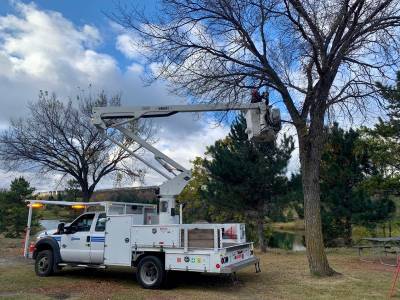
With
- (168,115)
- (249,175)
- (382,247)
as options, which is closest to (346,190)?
(382,247)

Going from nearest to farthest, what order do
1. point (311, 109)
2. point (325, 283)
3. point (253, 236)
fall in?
point (325, 283)
point (311, 109)
point (253, 236)

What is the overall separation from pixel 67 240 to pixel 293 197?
11533mm

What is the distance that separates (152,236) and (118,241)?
105 centimetres

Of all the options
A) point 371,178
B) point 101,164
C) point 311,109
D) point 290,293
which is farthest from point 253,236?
point 290,293

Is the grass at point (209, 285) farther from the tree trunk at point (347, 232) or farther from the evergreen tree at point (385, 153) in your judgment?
the tree trunk at point (347, 232)

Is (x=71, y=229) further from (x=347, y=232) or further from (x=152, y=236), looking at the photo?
(x=347, y=232)

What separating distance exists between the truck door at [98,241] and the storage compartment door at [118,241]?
9.3 inches

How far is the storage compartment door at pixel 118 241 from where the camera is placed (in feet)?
34.6

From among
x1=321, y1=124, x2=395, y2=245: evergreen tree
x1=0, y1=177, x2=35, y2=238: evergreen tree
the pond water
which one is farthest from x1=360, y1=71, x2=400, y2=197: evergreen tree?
x1=0, y1=177, x2=35, y2=238: evergreen tree

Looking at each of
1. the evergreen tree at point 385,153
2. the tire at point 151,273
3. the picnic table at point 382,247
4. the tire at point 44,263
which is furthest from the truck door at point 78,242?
the evergreen tree at point 385,153

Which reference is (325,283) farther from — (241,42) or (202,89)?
(241,42)

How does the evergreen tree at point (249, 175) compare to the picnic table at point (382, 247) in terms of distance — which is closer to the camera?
the picnic table at point (382, 247)

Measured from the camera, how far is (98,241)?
11.2 m

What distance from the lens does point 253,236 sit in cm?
2512
